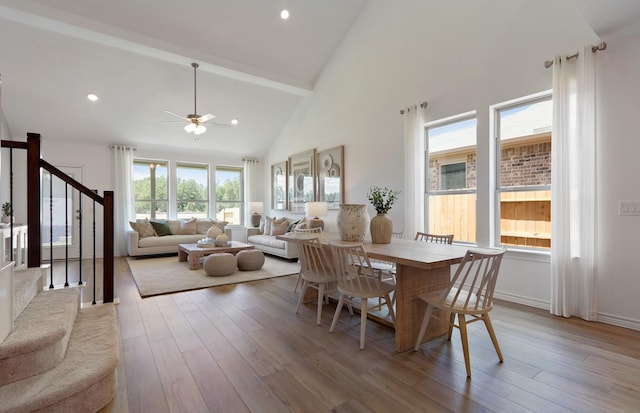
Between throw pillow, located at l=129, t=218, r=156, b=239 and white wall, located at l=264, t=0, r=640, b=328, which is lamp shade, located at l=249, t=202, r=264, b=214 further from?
white wall, located at l=264, t=0, r=640, b=328

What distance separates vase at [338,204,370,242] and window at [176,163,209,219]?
19.2 feet

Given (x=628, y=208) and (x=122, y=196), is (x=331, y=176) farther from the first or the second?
(x=122, y=196)

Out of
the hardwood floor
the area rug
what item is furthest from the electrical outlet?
the area rug

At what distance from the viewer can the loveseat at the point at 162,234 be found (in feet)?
20.0

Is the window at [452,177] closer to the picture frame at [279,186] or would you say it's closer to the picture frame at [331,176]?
the picture frame at [331,176]

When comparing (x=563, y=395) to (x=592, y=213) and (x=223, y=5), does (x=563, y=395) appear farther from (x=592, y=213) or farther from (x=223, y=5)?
(x=223, y=5)

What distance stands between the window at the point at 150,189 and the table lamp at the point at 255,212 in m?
2.03

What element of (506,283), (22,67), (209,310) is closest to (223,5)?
(22,67)

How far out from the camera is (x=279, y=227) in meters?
6.63

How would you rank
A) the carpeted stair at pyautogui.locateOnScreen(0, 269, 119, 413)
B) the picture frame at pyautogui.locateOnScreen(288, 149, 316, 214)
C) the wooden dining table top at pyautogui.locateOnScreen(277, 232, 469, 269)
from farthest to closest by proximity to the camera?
the picture frame at pyautogui.locateOnScreen(288, 149, 316, 214) → the wooden dining table top at pyautogui.locateOnScreen(277, 232, 469, 269) → the carpeted stair at pyautogui.locateOnScreen(0, 269, 119, 413)

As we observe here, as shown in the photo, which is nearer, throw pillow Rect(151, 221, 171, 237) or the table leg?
the table leg

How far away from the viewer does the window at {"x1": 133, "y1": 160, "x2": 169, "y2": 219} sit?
7043mm

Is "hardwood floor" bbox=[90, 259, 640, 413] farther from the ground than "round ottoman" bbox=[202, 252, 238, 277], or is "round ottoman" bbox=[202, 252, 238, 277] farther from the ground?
"round ottoman" bbox=[202, 252, 238, 277]

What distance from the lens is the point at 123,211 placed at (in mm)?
6559
